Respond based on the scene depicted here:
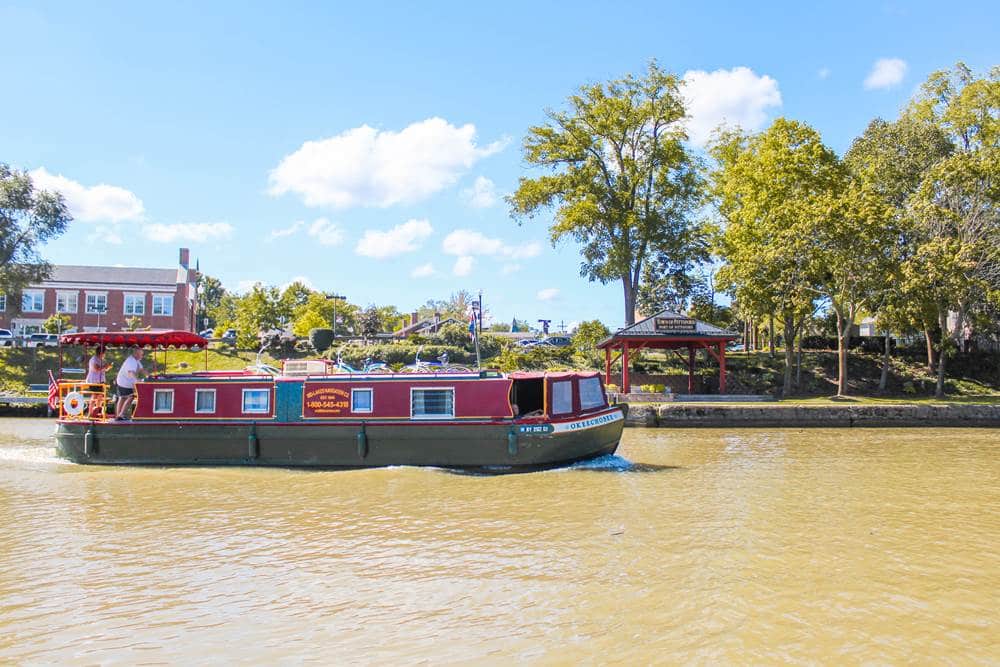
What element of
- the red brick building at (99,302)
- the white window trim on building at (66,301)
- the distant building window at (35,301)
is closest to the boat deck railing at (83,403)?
the red brick building at (99,302)

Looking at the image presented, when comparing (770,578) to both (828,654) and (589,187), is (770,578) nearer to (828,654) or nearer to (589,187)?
(828,654)

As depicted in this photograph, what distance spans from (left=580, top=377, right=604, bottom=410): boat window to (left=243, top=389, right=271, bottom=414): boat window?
7.83 metres

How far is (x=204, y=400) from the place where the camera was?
19125 mm

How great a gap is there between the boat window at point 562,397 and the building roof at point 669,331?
1709 centimetres

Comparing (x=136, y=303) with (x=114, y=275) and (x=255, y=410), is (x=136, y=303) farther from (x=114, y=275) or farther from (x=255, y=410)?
(x=255, y=410)

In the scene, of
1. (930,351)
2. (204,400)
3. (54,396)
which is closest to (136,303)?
(54,396)

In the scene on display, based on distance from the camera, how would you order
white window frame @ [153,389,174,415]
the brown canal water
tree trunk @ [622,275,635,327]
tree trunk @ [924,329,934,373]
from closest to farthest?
the brown canal water
white window frame @ [153,389,174,415]
tree trunk @ [924,329,934,373]
tree trunk @ [622,275,635,327]

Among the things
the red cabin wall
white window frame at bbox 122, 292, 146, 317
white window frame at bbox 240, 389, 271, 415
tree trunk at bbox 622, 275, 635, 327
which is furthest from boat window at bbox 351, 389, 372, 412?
white window frame at bbox 122, 292, 146, 317

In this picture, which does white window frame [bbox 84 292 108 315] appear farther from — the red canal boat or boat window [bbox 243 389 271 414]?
boat window [bbox 243 389 271 414]

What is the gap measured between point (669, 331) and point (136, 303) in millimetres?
44857

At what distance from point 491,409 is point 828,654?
1114 centimetres

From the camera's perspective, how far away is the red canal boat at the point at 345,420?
17.7m

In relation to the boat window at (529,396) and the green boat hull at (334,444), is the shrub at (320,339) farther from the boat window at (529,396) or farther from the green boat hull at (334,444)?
the boat window at (529,396)

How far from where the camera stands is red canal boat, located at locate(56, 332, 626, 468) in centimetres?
1769
